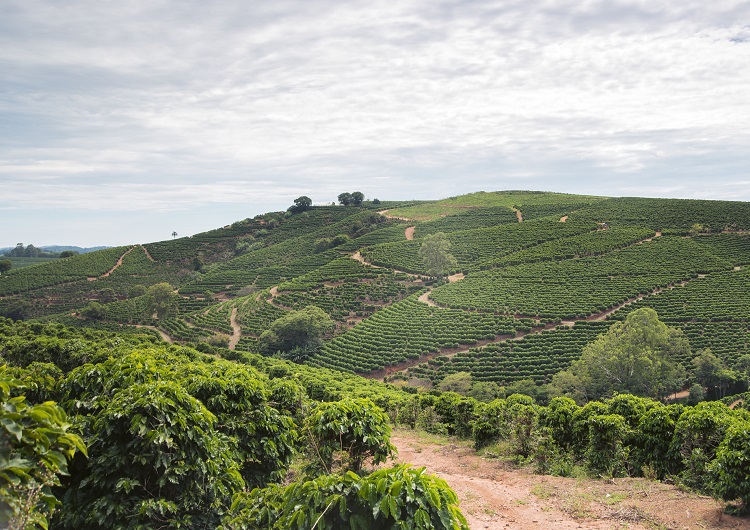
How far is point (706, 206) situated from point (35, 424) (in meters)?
92.3

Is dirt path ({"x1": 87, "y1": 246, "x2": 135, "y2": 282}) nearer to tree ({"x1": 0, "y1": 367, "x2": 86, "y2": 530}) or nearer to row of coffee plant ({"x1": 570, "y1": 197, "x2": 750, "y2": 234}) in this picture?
row of coffee plant ({"x1": 570, "y1": 197, "x2": 750, "y2": 234})

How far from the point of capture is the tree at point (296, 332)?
149ft

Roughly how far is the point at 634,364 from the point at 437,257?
33.4m

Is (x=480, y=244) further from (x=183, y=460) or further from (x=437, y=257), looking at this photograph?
(x=183, y=460)

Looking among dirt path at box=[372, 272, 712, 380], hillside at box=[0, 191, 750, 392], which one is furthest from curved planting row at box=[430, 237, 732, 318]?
dirt path at box=[372, 272, 712, 380]

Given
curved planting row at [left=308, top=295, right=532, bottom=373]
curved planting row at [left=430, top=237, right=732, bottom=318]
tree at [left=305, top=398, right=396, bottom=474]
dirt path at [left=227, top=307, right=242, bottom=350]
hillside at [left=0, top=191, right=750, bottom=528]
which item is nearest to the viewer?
hillside at [left=0, top=191, right=750, bottom=528]

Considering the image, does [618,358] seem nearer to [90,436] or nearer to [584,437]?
[584,437]

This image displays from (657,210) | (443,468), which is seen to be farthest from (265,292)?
(657,210)

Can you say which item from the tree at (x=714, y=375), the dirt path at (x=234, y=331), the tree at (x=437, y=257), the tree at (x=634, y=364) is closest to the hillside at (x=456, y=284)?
the dirt path at (x=234, y=331)

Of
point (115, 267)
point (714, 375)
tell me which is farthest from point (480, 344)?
point (115, 267)

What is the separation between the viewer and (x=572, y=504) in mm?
9242

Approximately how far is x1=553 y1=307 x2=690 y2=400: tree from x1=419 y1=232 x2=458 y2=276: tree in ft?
97.8

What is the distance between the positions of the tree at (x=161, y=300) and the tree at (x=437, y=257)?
35.5 m

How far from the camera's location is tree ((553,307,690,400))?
103 ft
